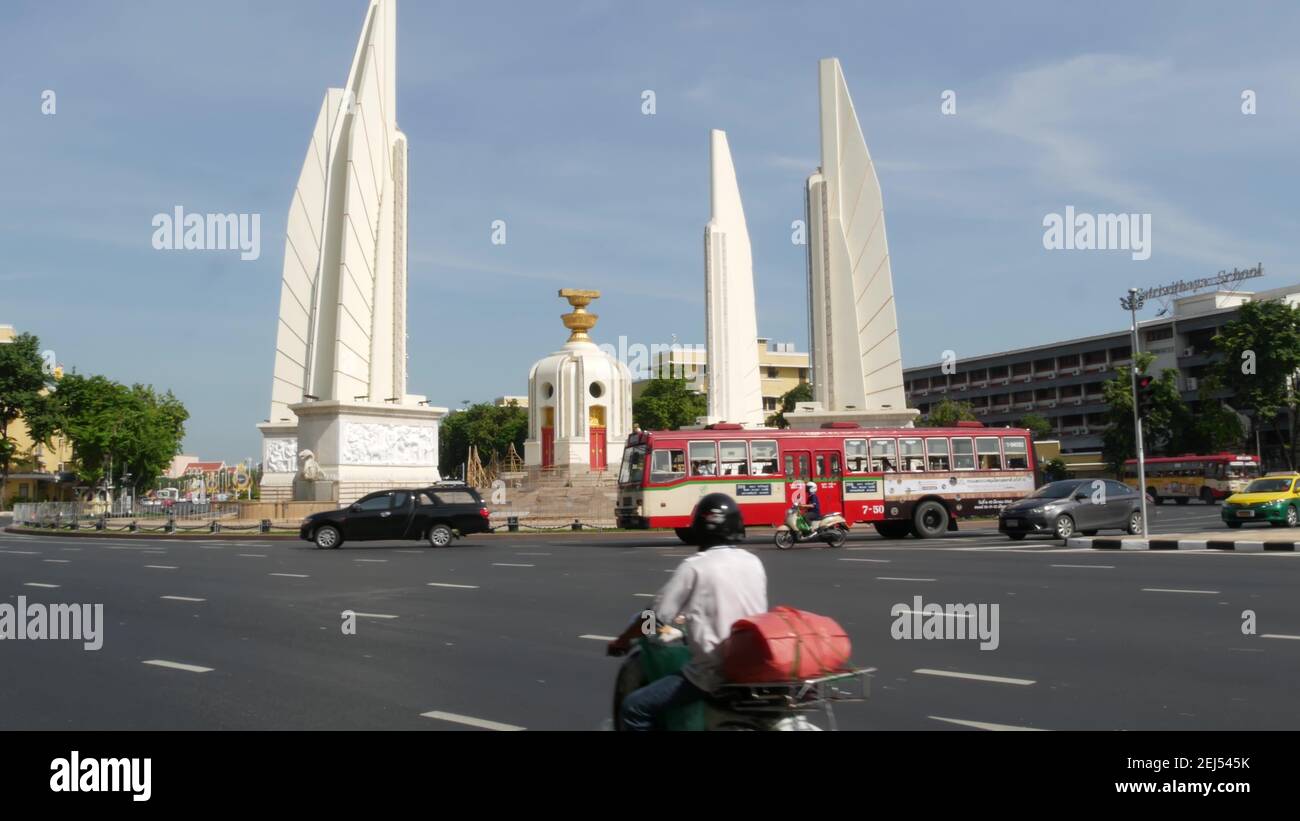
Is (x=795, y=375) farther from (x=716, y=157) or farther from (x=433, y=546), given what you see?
(x=433, y=546)

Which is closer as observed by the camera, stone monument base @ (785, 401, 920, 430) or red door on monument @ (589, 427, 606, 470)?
stone monument base @ (785, 401, 920, 430)

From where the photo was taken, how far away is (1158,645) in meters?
8.86

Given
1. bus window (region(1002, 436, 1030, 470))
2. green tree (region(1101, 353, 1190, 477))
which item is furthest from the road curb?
green tree (region(1101, 353, 1190, 477))

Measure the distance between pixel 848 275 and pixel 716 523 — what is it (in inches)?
1516

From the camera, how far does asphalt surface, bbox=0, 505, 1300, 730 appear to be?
6.59 m

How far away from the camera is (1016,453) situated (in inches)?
1101

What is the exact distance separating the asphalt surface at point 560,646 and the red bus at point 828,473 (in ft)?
25.7

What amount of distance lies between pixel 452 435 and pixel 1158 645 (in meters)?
101

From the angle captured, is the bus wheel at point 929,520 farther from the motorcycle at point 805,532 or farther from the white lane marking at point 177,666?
the white lane marking at point 177,666

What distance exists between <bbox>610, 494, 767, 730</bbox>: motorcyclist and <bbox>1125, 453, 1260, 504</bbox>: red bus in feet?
162

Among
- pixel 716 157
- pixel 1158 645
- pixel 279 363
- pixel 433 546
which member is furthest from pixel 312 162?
pixel 1158 645

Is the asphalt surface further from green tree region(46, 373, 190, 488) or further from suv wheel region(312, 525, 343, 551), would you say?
green tree region(46, 373, 190, 488)

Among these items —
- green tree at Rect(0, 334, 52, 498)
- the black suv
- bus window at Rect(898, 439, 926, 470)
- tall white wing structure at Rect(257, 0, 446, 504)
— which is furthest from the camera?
green tree at Rect(0, 334, 52, 498)

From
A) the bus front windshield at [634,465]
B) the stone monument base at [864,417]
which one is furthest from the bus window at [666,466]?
the stone monument base at [864,417]
